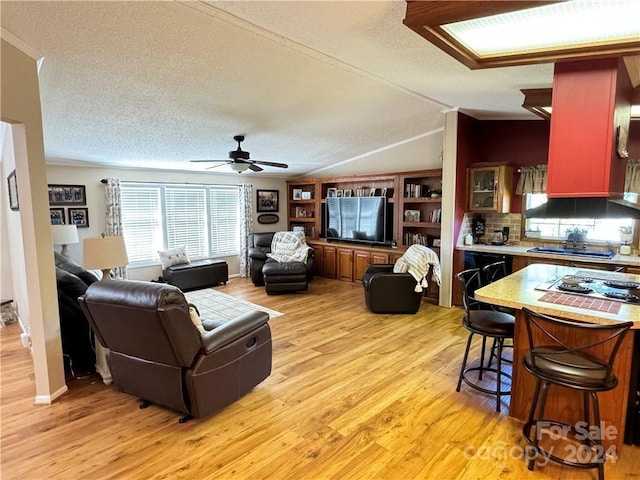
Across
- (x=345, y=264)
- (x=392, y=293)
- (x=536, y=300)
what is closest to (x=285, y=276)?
(x=345, y=264)

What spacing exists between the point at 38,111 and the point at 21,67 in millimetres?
310

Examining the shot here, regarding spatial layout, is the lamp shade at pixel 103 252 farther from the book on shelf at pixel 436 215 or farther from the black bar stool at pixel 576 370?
the book on shelf at pixel 436 215

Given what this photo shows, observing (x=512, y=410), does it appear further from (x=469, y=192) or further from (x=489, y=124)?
(x=489, y=124)

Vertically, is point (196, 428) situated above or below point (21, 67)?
below

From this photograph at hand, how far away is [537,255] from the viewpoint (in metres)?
4.50

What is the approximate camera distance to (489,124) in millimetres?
5434

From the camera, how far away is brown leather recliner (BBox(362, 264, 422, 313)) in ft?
16.1

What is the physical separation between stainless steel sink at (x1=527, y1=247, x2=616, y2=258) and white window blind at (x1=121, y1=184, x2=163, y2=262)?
20.0ft

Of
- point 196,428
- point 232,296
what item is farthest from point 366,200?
point 196,428

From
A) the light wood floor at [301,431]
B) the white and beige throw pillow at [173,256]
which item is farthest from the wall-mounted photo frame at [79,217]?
the light wood floor at [301,431]

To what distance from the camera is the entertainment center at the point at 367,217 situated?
20.0 feet

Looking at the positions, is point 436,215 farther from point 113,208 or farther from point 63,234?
point 63,234

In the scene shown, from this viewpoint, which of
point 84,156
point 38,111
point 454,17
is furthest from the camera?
point 84,156

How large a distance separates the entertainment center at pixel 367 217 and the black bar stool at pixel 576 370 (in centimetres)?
326
